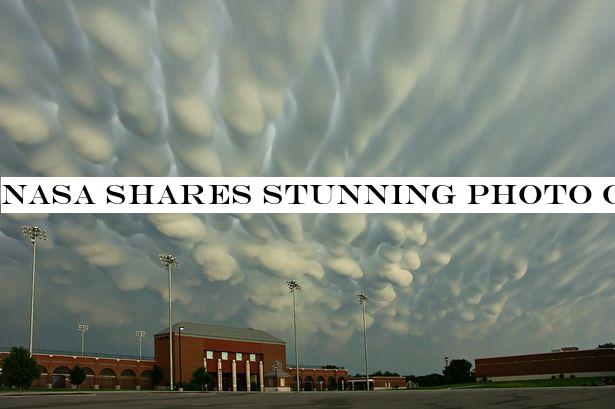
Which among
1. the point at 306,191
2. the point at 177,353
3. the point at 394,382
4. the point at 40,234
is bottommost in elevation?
the point at 394,382

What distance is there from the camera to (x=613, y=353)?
421 feet

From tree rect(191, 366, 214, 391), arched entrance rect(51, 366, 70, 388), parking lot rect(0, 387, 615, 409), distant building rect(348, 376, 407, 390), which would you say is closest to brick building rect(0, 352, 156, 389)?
arched entrance rect(51, 366, 70, 388)

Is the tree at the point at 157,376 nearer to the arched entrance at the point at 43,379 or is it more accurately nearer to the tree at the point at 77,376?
the tree at the point at 77,376

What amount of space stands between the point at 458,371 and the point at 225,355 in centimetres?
7003

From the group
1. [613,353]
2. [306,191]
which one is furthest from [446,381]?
[306,191]

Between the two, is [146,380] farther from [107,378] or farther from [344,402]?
[344,402]

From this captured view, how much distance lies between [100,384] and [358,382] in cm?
8069

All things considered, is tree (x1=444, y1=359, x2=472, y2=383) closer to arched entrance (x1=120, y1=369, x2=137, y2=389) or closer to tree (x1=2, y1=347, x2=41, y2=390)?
arched entrance (x1=120, y1=369, x2=137, y2=389)

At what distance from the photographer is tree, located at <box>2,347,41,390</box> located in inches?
2510

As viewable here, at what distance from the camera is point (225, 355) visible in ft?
395

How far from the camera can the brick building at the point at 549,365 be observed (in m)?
128

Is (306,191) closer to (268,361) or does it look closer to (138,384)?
(138,384)

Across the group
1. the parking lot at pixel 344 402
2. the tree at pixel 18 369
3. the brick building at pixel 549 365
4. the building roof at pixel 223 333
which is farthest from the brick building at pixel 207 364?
the parking lot at pixel 344 402

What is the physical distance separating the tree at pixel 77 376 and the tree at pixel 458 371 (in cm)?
9704
